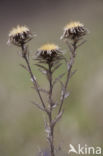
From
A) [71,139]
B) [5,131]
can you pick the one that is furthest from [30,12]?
[71,139]

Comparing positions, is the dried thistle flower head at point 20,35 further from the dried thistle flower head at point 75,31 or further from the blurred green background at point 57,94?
the blurred green background at point 57,94

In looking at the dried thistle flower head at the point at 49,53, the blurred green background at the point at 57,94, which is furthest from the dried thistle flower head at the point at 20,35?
the blurred green background at the point at 57,94

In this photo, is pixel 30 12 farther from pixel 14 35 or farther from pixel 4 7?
pixel 14 35

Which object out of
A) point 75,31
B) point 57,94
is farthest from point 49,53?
point 57,94

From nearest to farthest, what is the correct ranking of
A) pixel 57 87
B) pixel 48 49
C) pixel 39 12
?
pixel 48 49 → pixel 57 87 → pixel 39 12

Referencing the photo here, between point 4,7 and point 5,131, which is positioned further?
point 4,7

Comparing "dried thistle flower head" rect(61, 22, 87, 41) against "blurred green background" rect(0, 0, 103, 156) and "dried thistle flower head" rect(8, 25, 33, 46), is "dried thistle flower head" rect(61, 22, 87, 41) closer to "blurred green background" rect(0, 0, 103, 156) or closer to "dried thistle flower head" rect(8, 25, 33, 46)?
"dried thistle flower head" rect(8, 25, 33, 46)

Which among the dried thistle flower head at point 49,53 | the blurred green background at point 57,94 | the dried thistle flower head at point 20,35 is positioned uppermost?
the dried thistle flower head at point 20,35
